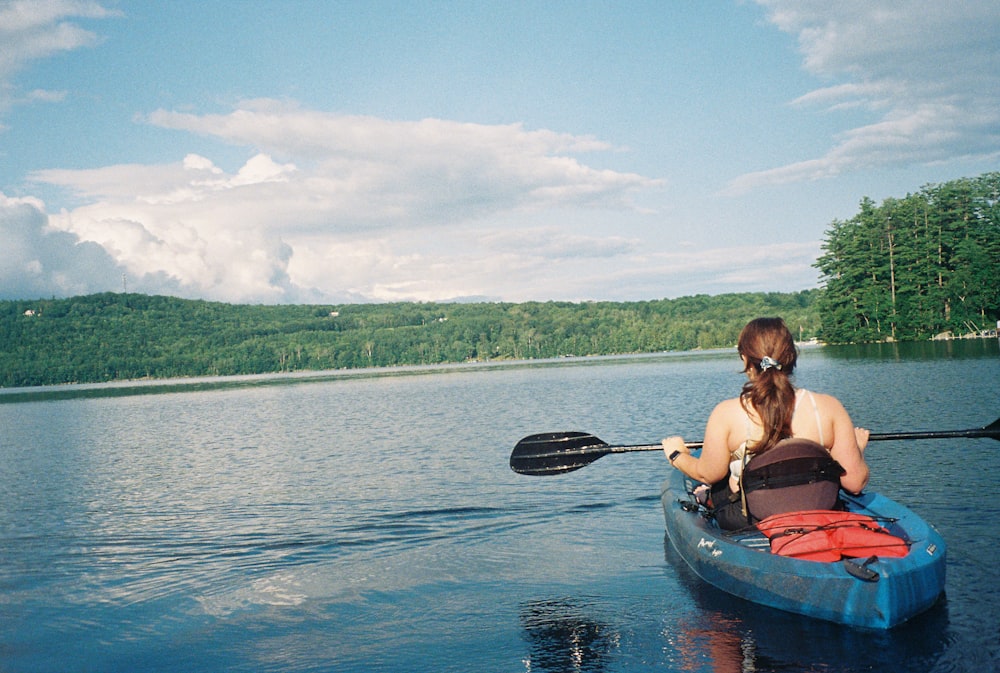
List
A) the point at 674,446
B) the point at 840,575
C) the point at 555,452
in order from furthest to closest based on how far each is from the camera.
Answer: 1. the point at 555,452
2. the point at 674,446
3. the point at 840,575

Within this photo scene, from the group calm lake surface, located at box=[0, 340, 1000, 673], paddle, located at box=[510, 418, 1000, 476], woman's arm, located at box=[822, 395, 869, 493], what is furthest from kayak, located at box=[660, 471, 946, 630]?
paddle, located at box=[510, 418, 1000, 476]

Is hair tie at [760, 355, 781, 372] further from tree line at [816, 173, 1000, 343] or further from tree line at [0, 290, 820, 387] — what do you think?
tree line at [0, 290, 820, 387]

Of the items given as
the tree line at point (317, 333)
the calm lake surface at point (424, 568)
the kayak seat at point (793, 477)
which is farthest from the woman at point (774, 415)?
the tree line at point (317, 333)

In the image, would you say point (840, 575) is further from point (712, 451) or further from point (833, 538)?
point (712, 451)

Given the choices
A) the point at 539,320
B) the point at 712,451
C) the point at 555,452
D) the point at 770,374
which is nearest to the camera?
the point at 770,374

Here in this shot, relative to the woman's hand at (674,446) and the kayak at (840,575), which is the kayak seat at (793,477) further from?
the woman's hand at (674,446)

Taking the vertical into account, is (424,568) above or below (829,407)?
below

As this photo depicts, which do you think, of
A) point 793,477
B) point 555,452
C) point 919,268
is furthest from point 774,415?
point 919,268

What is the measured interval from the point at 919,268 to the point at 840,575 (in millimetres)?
69049

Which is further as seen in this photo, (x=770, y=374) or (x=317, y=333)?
(x=317, y=333)

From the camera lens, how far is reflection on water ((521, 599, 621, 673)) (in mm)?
5453

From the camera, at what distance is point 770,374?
5352mm

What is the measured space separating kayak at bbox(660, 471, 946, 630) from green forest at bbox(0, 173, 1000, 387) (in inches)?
2376

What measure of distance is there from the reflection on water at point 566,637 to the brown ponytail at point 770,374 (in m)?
1.81
